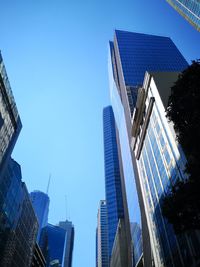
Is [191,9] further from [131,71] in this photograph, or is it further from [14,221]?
[14,221]

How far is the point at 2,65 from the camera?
165ft

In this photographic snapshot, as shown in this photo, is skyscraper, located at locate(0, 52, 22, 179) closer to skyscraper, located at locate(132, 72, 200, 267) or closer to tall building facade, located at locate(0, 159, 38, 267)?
tall building facade, located at locate(0, 159, 38, 267)

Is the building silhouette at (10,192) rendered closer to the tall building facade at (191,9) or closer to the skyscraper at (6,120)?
the skyscraper at (6,120)

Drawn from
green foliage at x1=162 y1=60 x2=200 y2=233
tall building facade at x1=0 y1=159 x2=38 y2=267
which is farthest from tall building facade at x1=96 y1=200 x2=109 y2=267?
green foliage at x1=162 y1=60 x2=200 y2=233

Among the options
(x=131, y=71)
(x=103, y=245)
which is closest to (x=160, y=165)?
(x=131, y=71)

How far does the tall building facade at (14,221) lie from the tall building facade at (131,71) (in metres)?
31.7

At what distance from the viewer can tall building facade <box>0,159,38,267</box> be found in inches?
2029

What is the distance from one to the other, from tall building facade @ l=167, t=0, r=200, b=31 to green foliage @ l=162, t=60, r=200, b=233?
5912cm

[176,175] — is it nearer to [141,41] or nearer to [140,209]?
[140,209]

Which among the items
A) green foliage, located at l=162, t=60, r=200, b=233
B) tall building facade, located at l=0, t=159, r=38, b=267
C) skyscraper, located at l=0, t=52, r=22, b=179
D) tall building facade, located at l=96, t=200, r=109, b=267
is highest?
tall building facade, located at l=96, t=200, r=109, b=267

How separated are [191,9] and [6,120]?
61590mm

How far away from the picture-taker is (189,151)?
55.7 feet

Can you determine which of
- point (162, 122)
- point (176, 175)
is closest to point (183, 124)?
point (176, 175)

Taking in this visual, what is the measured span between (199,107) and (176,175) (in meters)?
17.4
